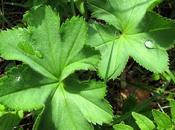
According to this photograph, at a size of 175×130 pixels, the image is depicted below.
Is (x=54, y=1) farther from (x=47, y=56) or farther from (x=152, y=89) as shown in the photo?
(x=152, y=89)

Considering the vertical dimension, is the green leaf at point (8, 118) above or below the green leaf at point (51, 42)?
below

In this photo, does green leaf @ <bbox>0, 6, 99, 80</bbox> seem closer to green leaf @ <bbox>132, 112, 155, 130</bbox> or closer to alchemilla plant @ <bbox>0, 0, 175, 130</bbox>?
alchemilla plant @ <bbox>0, 0, 175, 130</bbox>

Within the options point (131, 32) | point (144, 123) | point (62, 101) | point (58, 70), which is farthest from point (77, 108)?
point (131, 32)

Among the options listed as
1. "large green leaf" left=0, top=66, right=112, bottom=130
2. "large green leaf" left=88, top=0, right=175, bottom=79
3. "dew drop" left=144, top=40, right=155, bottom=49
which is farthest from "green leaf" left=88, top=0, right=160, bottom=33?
"large green leaf" left=0, top=66, right=112, bottom=130

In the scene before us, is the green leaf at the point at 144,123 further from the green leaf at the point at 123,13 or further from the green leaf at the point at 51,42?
the green leaf at the point at 123,13

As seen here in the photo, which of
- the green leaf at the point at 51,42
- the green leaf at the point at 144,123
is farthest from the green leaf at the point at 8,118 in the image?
the green leaf at the point at 144,123

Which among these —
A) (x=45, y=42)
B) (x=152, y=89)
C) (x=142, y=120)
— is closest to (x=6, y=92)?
(x=45, y=42)

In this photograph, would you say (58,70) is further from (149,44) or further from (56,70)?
(149,44)
